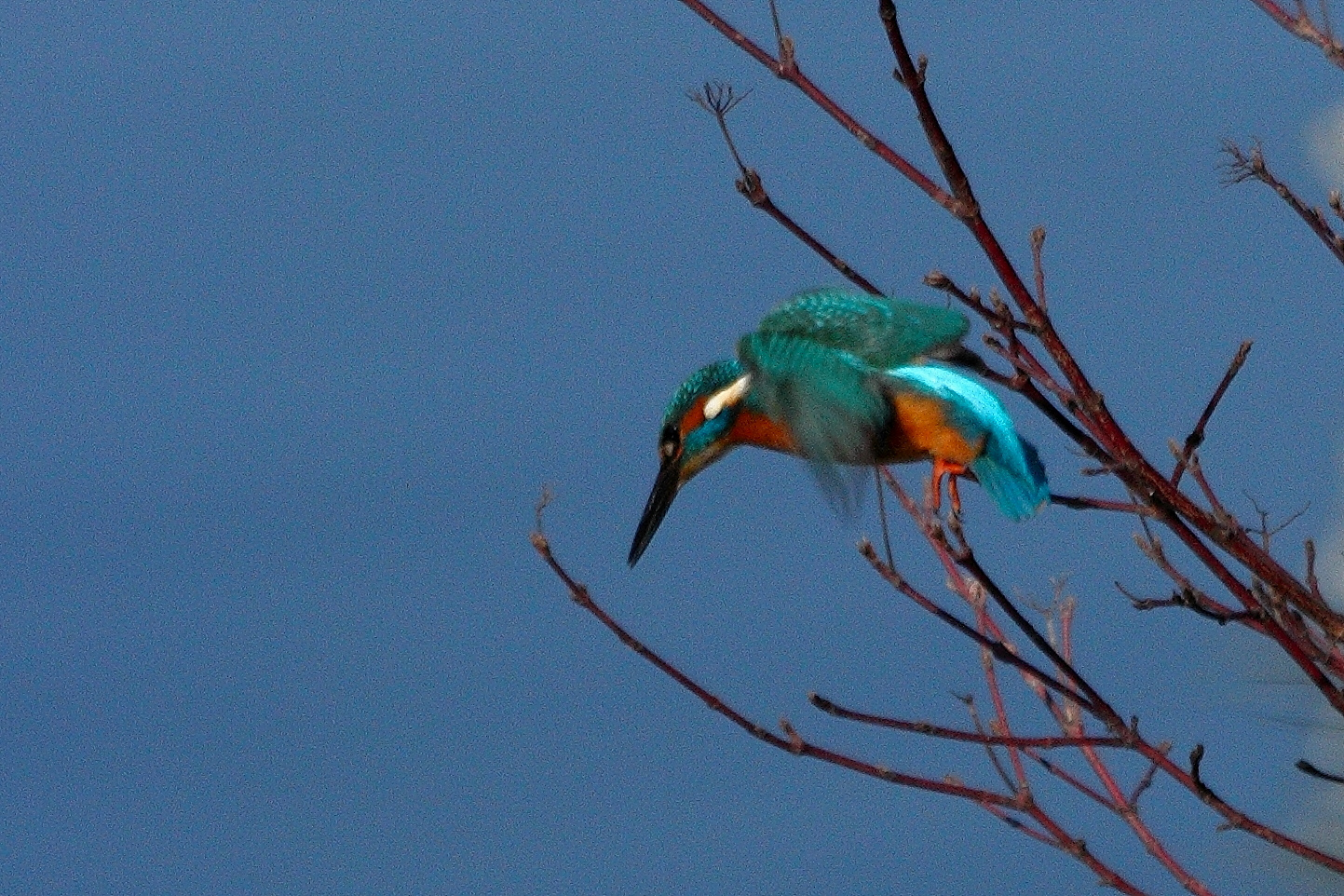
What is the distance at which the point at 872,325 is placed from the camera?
152 centimetres

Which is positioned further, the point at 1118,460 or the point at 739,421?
the point at 739,421

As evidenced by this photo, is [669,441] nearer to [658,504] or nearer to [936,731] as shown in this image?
[658,504]

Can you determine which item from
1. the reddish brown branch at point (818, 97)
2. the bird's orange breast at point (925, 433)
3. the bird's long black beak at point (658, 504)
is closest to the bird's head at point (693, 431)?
the bird's long black beak at point (658, 504)

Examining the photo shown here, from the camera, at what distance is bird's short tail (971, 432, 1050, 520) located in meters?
1.53

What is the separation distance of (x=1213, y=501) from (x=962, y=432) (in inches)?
10.9

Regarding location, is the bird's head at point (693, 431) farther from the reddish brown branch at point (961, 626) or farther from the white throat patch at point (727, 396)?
the reddish brown branch at point (961, 626)

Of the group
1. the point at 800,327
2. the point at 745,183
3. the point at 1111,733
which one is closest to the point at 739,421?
the point at 800,327

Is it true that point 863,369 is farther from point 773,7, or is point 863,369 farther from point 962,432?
point 773,7

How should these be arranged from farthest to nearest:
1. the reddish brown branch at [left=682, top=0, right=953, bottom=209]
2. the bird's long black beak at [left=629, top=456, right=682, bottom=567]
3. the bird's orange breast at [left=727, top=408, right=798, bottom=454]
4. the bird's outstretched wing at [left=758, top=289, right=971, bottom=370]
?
the bird's long black beak at [left=629, top=456, right=682, bottom=567] → the bird's orange breast at [left=727, top=408, right=798, bottom=454] → the bird's outstretched wing at [left=758, top=289, right=971, bottom=370] → the reddish brown branch at [left=682, top=0, right=953, bottom=209]

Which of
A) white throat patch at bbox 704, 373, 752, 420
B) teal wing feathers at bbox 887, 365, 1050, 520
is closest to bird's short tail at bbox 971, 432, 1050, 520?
teal wing feathers at bbox 887, 365, 1050, 520

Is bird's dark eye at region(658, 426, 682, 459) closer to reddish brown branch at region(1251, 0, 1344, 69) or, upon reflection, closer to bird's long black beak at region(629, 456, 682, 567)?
bird's long black beak at region(629, 456, 682, 567)

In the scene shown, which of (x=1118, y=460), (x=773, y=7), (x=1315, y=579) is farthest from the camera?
(x=1315, y=579)

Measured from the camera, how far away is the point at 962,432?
60.2 inches

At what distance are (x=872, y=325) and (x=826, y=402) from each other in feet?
0.26
